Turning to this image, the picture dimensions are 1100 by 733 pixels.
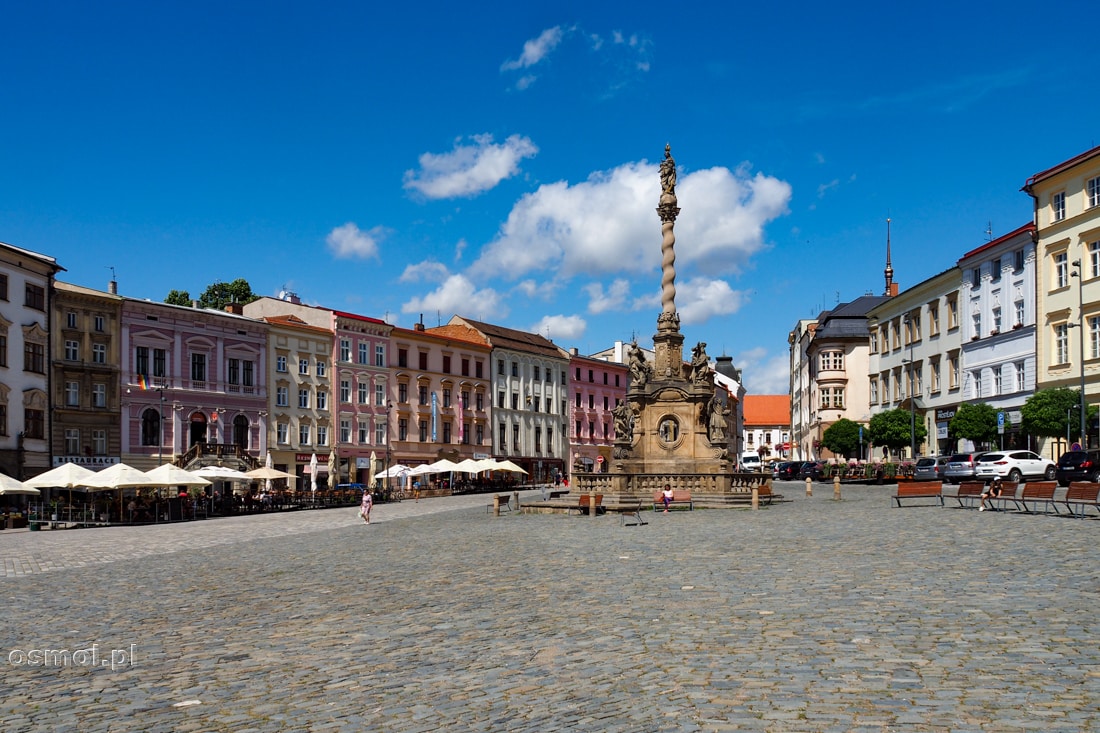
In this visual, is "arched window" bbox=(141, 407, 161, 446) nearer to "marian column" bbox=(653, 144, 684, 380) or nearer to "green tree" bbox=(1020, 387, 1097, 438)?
"marian column" bbox=(653, 144, 684, 380)

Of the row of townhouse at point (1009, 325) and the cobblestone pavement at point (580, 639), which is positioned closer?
the cobblestone pavement at point (580, 639)

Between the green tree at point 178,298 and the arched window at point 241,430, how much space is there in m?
15.2

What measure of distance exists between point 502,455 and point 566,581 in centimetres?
7238

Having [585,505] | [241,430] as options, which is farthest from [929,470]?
[241,430]

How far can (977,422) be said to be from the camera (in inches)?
2048

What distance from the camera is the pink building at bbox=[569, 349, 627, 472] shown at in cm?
9812

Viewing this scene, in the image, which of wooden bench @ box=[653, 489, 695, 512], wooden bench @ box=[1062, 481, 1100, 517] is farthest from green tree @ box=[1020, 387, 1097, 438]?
wooden bench @ box=[1062, 481, 1100, 517]

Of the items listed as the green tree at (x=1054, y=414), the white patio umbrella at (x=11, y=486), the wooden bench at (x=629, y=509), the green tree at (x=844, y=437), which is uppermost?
the green tree at (x=1054, y=414)

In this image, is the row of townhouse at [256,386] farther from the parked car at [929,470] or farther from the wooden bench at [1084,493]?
the wooden bench at [1084,493]

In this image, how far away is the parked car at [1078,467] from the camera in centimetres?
3703

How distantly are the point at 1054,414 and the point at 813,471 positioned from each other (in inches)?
1015

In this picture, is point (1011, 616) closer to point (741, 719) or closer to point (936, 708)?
point (936, 708)

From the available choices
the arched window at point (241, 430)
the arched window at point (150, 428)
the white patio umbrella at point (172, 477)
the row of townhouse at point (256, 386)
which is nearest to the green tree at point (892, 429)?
the row of townhouse at point (256, 386)

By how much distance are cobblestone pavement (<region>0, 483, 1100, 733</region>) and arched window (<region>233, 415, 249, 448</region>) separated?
44.2 m
